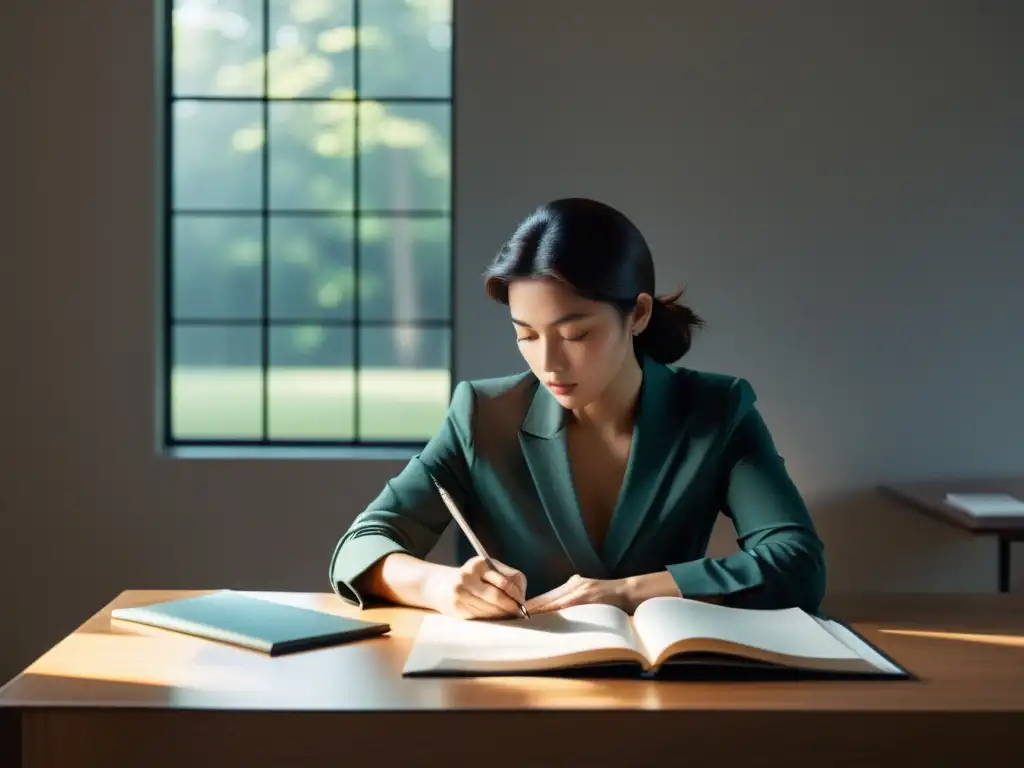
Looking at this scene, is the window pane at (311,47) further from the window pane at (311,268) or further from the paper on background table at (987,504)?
the paper on background table at (987,504)

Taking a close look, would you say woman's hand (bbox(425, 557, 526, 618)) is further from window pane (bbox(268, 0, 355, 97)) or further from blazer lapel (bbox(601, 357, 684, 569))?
window pane (bbox(268, 0, 355, 97))

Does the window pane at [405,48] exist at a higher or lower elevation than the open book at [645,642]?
higher

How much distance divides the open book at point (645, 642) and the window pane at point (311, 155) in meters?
2.62

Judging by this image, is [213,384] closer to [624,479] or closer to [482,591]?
[624,479]

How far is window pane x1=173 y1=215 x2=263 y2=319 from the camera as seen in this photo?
4.19m

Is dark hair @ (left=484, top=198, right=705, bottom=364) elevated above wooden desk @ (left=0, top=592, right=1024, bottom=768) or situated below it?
above

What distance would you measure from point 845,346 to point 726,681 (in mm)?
2683

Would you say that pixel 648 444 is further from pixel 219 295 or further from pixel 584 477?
pixel 219 295

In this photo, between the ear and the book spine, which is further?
the ear

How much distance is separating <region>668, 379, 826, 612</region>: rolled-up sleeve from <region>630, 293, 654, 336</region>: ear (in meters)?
0.19

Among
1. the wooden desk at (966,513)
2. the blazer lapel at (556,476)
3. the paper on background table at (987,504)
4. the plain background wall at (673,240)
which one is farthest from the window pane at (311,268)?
the blazer lapel at (556,476)

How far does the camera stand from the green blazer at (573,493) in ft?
6.74

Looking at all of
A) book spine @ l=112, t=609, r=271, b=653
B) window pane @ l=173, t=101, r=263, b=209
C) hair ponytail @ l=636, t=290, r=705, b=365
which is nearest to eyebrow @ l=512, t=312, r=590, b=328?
hair ponytail @ l=636, t=290, r=705, b=365

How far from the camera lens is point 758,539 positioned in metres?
2.02
